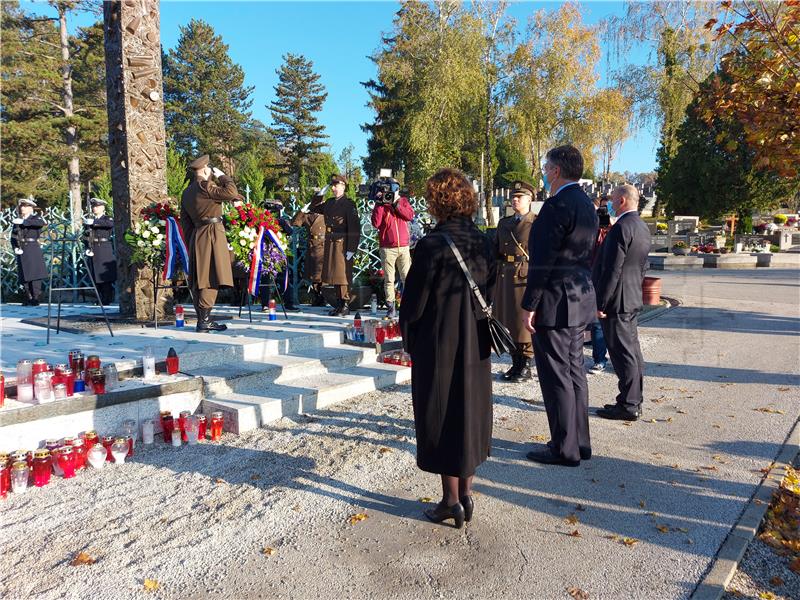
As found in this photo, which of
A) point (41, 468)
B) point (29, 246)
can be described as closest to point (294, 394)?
point (41, 468)

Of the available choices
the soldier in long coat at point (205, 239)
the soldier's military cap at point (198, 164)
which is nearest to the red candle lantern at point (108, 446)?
the soldier in long coat at point (205, 239)

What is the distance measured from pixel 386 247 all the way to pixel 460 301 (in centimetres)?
510

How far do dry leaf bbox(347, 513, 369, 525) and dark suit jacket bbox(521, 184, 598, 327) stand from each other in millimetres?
1859

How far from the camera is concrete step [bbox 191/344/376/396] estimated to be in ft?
18.7

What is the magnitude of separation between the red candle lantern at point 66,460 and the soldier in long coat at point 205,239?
10.7ft

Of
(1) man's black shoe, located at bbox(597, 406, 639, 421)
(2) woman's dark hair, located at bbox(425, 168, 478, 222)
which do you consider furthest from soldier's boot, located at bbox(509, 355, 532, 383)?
(2) woman's dark hair, located at bbox(425, 168, 478, 222)

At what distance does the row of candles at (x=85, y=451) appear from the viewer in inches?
159

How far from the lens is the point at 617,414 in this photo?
5.41 metres

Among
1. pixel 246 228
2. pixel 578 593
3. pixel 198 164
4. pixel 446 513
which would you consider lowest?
pixel 578 593

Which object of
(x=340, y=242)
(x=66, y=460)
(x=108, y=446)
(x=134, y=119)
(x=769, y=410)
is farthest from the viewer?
(x=340, y=242)

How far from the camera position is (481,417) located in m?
3.57

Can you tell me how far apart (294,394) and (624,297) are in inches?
127

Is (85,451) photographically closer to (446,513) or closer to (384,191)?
(446,513)

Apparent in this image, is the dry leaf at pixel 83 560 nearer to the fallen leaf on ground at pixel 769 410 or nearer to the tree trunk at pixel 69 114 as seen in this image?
the fallen leaf on ground at pixel 769 410
